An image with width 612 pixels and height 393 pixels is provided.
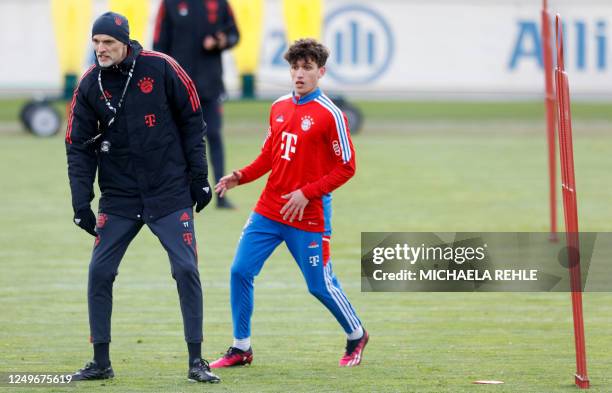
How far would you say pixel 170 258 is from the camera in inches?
282

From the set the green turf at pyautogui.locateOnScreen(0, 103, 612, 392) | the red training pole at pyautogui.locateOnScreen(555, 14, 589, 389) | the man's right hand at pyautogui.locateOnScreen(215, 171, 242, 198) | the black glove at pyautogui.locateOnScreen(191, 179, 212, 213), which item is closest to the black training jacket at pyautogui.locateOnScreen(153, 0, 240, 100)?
the green turf at pyautogui.locateOnScreen(0, 103, 612, 392)

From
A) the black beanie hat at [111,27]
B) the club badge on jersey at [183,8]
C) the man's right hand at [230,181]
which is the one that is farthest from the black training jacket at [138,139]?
the club badge on jersey at [183,8]

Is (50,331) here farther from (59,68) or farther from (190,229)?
(59,68)

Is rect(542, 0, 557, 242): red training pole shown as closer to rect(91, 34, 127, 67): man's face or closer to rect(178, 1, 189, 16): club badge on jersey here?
rect(178, 1, 189, 16): club badge on jersey

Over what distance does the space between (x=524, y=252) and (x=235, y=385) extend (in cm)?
542

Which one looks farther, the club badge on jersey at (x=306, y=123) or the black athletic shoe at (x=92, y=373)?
the club badge on jersey at (x=306, y=123)

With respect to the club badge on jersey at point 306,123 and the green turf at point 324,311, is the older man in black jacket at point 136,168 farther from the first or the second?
the club badge on jersey at point 306,123

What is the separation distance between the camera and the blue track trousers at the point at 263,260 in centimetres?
764

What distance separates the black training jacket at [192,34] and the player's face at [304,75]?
6.97 metres

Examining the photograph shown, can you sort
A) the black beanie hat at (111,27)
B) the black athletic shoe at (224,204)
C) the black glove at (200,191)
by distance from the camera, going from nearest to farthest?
the black beanie hat at (111,27)
the black glove at (200,191)
the black athletic shoe at (224,204)

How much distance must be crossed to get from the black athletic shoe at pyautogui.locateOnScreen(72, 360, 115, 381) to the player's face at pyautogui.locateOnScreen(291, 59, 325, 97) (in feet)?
6.21

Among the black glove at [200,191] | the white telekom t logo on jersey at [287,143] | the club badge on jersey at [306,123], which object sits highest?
the club badge on jersey at [306,123]

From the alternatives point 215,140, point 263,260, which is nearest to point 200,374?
point 263,260

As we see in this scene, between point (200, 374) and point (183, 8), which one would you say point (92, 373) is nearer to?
point (200, 374)
